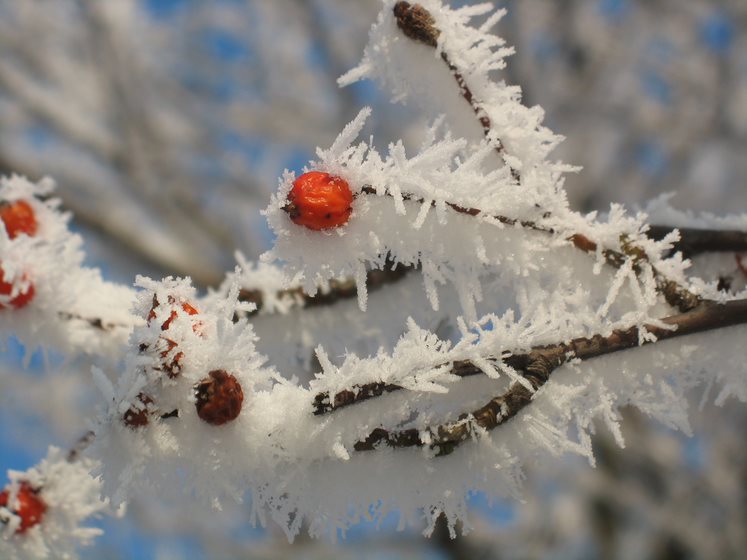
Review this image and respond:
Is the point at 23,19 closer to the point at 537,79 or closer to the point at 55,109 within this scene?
the point at 55,109

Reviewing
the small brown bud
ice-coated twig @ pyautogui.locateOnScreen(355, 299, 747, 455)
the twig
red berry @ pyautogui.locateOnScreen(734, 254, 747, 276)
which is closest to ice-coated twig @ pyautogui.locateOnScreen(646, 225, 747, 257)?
red berry @ pyautogui.locateOnScreen(734, 254, 747, 276)

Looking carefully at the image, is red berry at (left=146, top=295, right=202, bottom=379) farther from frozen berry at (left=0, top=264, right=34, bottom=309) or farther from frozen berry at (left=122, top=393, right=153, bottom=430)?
frozen berry at (left=0, top=264, right=34, bottom=309)

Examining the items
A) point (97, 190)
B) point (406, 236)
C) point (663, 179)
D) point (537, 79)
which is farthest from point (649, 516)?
point (406, 236)

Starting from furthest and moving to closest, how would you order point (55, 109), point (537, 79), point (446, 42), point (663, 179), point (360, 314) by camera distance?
point (663, 179)
point (537, 79)
point (55, 109)
point (360, 314)
point (446, 42)

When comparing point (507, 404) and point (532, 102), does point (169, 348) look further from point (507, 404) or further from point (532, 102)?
point (532, 102)

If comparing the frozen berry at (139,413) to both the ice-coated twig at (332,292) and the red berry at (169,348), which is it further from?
the ice-coated twig at (332,292)

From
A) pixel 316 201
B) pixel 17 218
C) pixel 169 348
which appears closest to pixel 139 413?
pixel 169 348
